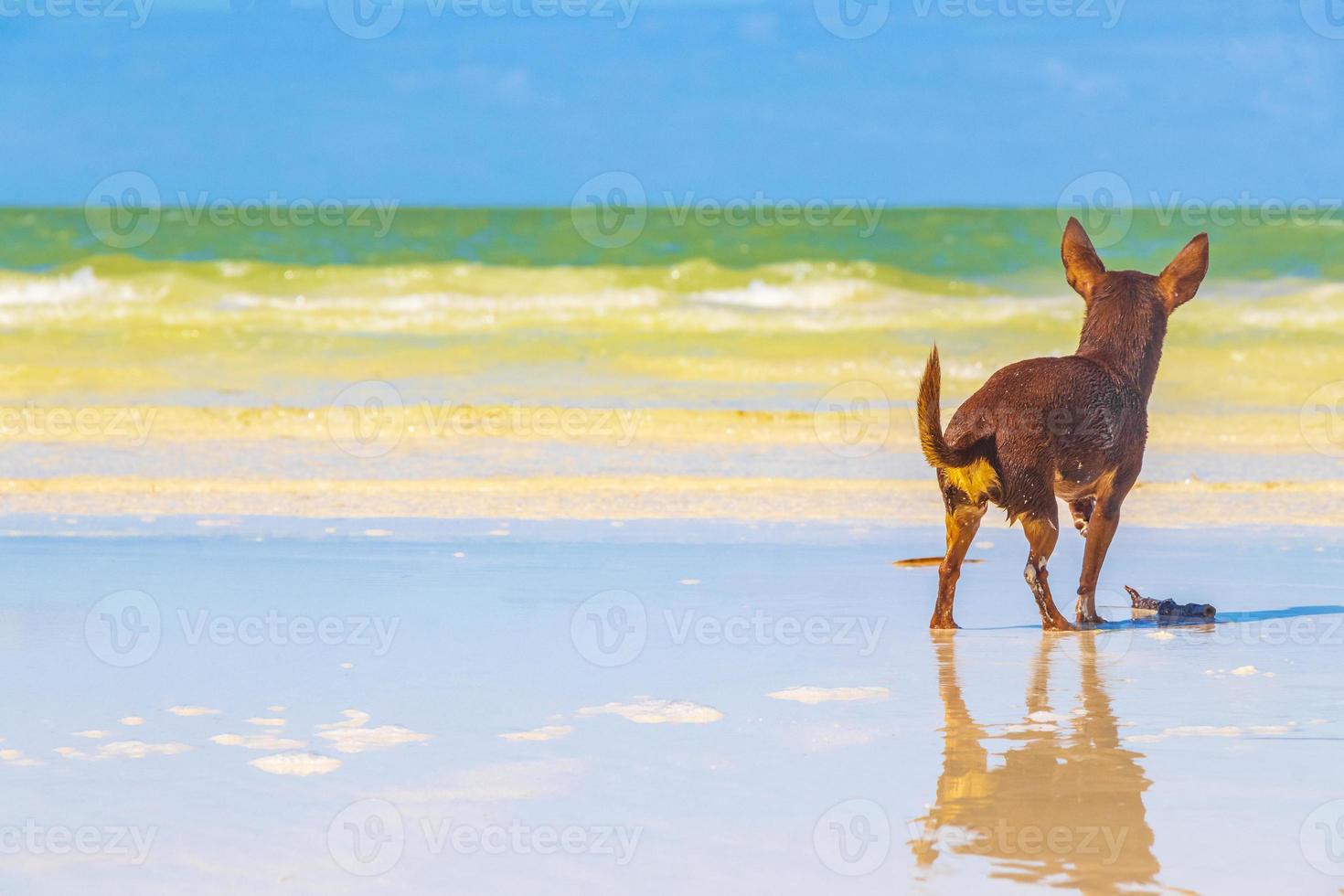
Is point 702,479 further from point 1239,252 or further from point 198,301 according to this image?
point 1239,252

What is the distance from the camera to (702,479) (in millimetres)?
11703

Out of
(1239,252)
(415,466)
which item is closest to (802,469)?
(415,466)

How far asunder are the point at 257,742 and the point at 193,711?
0.47 metres

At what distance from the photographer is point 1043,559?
21.1 feet

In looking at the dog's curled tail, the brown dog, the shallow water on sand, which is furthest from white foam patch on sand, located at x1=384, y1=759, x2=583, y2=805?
the brown dog

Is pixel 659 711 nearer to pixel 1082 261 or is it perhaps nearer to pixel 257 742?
pixel 257 742

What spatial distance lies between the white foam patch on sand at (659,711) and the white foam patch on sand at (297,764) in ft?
2.82

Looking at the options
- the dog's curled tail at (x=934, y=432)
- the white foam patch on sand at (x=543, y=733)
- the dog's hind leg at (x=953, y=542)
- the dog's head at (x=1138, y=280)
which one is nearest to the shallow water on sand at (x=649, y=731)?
the white foam patch on sand at (x=543, y=733)

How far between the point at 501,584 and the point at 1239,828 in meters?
4.08

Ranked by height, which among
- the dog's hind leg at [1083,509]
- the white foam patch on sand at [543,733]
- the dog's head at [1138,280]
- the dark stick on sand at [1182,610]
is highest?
the dog's head at [1138,280]

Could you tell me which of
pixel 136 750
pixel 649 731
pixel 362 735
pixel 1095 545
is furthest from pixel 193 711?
pixel 1095 545

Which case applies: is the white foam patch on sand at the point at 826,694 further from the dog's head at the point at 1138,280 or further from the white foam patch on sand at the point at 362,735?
the dog's head at the point at 1138,280

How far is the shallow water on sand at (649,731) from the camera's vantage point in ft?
11.9

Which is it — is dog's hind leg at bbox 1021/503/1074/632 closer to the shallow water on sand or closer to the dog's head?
the shallow water on sand
